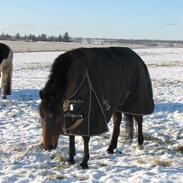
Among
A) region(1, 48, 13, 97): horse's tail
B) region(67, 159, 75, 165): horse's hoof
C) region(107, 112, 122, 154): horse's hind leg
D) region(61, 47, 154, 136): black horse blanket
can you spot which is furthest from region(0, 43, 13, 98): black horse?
region(67, 159, 75, 165): horse's hoof

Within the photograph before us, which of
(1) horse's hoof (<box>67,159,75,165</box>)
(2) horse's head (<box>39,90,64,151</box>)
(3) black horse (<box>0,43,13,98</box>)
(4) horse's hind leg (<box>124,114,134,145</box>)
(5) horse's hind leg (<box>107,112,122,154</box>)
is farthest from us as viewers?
(3) black horse (<box>0,43,13,98</box>)

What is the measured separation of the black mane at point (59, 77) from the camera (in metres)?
5.58

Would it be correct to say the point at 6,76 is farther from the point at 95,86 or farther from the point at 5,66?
the point at 95,86

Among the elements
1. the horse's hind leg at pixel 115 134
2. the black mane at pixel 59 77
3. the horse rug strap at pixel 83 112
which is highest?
the black mane at pixel 59 77

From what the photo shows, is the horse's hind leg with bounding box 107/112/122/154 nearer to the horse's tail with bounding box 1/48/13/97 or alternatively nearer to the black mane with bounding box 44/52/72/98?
the black mane with bounding box 44/52/72/98

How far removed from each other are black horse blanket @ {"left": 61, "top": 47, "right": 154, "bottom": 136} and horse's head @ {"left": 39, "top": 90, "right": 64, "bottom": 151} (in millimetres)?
267

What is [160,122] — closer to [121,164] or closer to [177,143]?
[177,143]

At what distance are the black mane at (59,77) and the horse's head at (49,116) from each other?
76 mm

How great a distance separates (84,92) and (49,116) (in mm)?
675

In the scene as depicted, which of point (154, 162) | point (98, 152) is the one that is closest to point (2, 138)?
point (98, 152)

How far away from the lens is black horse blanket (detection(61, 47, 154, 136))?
19.2 feet

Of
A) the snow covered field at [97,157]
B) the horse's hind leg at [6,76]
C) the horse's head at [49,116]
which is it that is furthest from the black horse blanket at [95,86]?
the horse's hind leg at [6,76]

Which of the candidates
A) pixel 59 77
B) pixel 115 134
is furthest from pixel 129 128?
pixel 59 77

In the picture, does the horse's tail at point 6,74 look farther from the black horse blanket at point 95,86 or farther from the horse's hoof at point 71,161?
the horse's hoof at point 71,161
